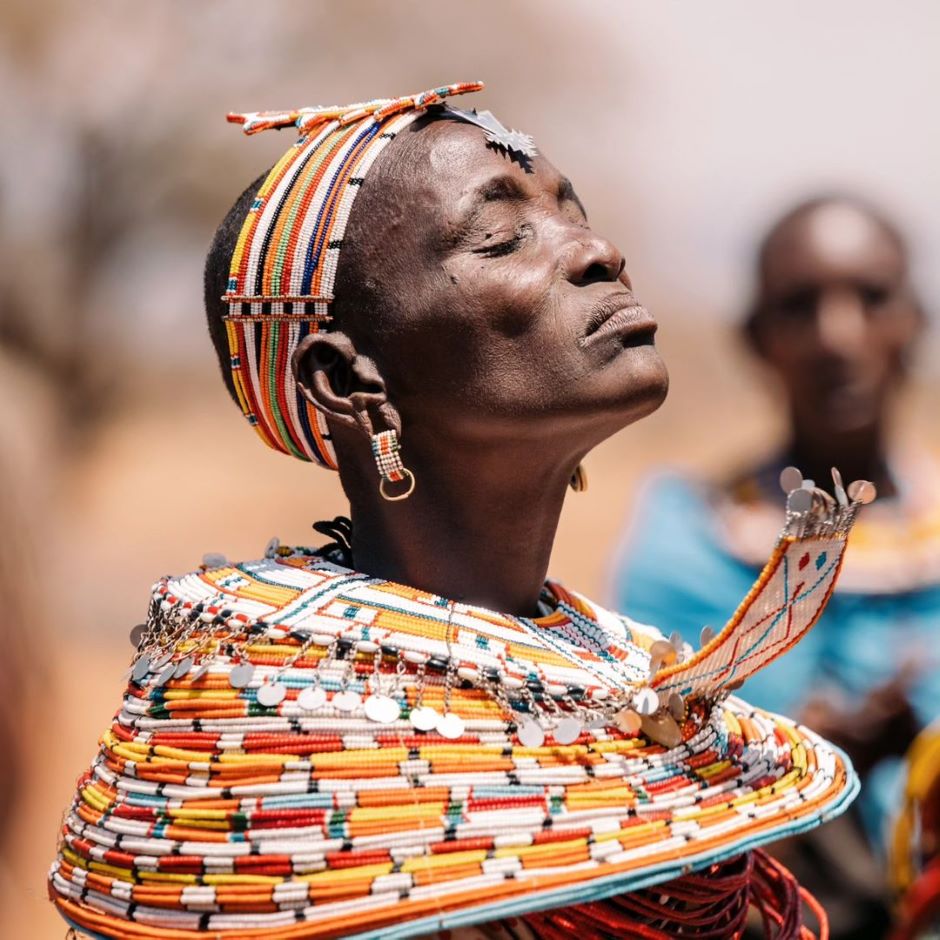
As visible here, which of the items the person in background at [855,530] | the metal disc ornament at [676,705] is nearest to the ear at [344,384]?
the metal disc ornament at [676,705]

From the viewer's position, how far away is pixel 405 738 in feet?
6.06

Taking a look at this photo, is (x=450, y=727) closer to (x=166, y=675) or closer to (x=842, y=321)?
(x=166, y=675)

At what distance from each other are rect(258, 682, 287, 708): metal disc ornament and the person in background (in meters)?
2.65

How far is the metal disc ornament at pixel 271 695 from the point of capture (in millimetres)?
1857

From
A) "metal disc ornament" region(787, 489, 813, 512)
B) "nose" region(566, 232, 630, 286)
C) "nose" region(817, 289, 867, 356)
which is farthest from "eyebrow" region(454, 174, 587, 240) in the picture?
"nose" region(817, 289, 867, 356)

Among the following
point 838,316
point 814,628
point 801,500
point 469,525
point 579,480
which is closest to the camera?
point 801,500

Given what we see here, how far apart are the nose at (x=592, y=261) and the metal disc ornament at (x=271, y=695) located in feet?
2.26

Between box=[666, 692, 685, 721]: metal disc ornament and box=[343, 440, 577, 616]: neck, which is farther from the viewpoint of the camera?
box=[343, 440, 577, 616]: neck

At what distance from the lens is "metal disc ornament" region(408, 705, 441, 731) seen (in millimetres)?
1844

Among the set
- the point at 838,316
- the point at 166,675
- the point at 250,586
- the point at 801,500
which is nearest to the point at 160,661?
the point at 166,675

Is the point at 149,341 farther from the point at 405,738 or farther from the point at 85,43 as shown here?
the point at 405,738

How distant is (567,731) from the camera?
1864 millimetres

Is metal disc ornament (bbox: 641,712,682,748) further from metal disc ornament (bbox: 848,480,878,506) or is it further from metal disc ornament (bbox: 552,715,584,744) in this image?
metal disc ornament (bbox: 848,480,878,506)

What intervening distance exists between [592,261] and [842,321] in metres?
3.08
